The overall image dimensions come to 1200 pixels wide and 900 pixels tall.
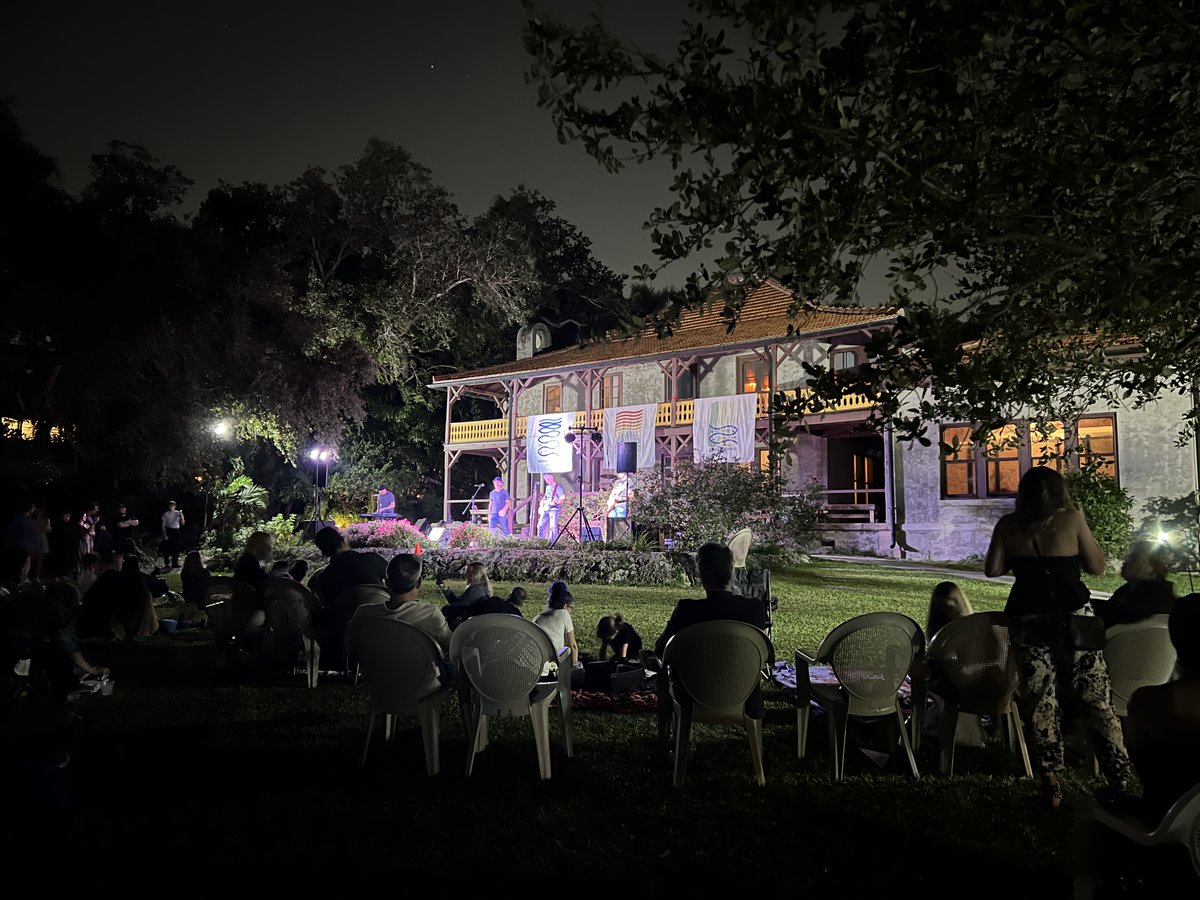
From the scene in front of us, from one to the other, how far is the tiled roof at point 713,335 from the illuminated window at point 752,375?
117 cm

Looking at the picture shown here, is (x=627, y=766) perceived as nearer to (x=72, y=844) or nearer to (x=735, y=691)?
(x=735, y=691)

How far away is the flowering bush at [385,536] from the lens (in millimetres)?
18328

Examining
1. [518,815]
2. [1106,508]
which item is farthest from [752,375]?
[518,815]

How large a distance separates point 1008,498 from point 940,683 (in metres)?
16.9

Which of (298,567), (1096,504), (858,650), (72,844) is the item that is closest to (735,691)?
(858,650)

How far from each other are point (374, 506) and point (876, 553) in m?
17.3

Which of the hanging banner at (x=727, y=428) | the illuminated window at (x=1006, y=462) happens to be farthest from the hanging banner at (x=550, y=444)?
the illuminated window at (x=1006, y=462)

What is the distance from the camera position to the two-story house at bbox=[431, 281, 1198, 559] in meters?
17.8

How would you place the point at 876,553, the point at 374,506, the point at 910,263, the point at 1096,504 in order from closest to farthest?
the point at 910,263
the point at 1096,504
the point at 876,553
the point at 374,506

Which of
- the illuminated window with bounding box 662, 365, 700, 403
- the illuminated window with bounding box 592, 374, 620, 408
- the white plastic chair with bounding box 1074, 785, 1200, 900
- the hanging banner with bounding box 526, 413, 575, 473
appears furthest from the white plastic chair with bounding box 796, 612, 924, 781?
the illuminated window with bounding box 592, 374, 620, 408

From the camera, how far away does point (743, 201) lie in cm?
401

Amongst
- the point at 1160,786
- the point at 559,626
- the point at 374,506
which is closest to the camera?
the point at 1160,786

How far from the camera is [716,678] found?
158 inches

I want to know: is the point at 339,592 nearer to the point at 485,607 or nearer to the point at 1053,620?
the point at 485,607
